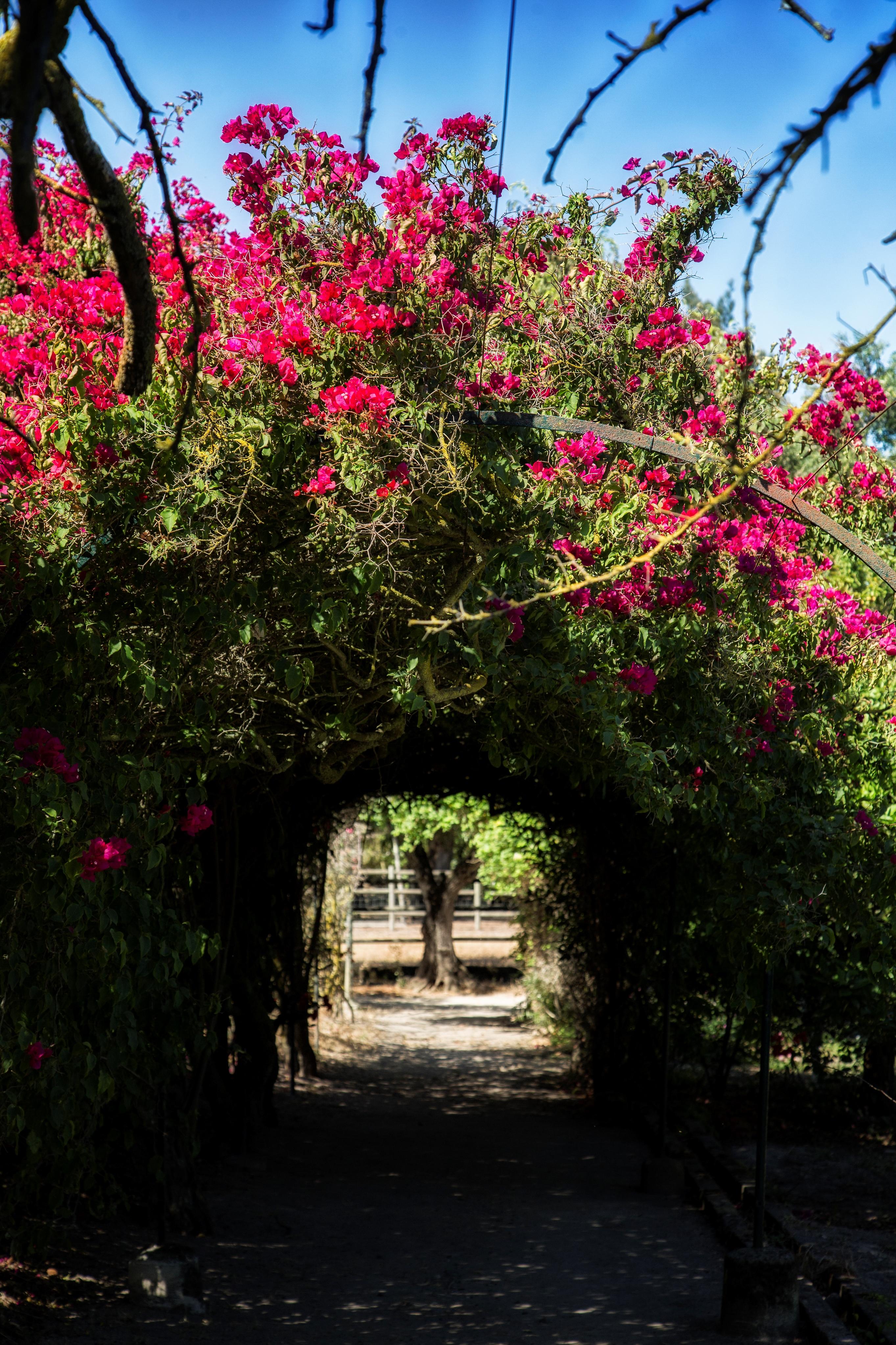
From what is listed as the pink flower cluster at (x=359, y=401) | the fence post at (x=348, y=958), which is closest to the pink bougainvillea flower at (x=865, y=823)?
the pink flower cluster at (x=359, y=401)

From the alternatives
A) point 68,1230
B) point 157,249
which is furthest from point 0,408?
point 68,1230

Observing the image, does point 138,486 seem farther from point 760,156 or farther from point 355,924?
point 355,924

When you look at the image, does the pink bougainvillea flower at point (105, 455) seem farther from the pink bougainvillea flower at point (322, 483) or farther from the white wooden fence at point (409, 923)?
the white wooden fence at point (409, 923)

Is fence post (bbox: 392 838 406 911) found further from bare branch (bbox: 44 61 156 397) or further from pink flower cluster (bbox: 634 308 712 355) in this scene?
bare branch (bbox: 44 61 156 397)

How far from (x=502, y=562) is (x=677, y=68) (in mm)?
2033

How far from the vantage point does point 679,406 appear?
457 cm

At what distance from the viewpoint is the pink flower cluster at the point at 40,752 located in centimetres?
300

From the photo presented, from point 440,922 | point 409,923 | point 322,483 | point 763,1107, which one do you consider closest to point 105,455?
point 322,483

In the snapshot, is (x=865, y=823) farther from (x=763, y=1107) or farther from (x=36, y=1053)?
(x=36, y=1053)

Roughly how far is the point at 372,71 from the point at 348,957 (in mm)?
12518

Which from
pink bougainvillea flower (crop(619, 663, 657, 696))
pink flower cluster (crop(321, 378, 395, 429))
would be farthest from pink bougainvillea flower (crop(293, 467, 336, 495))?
pink bougainvillea flower (crop(619, 663, 657, 696))

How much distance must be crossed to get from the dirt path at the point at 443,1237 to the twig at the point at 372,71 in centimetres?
394

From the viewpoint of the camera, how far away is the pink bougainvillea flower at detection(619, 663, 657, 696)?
4.04 metres

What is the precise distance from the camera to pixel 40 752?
3.00 metres
